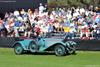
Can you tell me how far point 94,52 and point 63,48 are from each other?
268cm

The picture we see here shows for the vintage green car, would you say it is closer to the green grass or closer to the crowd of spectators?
the green grass

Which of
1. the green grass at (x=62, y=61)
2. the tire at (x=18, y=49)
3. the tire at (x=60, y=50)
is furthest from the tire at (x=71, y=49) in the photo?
the tire at (x=18, y=49)

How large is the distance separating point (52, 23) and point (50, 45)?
542 centimetres

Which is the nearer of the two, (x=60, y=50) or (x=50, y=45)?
(x=60, y=50)

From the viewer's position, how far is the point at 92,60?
55.7ft

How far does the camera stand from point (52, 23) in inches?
955

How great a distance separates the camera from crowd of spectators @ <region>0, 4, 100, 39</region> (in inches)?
885

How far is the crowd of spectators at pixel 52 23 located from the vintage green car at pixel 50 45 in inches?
82.2

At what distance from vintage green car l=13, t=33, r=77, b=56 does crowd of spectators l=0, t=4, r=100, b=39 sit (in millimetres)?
2087

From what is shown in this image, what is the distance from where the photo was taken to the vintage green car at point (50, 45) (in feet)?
60.7

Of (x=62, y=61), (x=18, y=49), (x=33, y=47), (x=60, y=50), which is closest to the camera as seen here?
(x=62, y=61)

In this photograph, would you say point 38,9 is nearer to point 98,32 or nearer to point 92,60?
point 98,32

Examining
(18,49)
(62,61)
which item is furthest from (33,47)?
(62,61)

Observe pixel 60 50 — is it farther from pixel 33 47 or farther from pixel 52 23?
pixel 52 23
